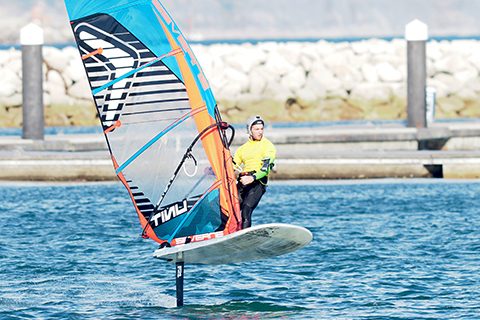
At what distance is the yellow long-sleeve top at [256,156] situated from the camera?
13.3m

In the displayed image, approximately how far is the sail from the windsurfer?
0.15m

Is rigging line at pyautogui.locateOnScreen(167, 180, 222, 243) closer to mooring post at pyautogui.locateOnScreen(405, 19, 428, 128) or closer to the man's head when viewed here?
the man's head

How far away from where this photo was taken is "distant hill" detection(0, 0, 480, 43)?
514ft

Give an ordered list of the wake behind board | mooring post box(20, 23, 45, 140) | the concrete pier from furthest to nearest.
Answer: mooring post box(20, 23, 45, 140) → the concrete pier → the wake behind board

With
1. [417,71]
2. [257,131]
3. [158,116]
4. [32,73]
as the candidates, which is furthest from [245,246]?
[417,71]

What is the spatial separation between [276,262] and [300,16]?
498ft

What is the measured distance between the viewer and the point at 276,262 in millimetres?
16188

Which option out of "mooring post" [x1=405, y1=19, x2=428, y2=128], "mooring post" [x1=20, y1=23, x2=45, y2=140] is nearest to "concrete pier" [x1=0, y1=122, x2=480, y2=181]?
"mooring post" [x1=20, y1=23, x2=45, y2=140]

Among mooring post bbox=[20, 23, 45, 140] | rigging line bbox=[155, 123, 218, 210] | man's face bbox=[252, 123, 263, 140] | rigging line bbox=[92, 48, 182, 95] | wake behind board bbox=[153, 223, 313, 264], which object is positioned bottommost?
wake behind board bbox=[153, 223, 313, 264]

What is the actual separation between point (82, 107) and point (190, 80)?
74.3 ft

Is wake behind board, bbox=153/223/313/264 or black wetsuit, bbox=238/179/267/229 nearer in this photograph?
wake behind board, bbox=153/223/313/264

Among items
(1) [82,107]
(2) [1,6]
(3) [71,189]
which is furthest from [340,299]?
(2) [1,6]

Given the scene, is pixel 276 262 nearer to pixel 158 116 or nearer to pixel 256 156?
pixel 256 156

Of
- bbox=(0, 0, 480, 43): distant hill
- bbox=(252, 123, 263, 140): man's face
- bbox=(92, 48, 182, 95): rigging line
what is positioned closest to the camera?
bbox=(92, 48, 182, 95): rigging line
